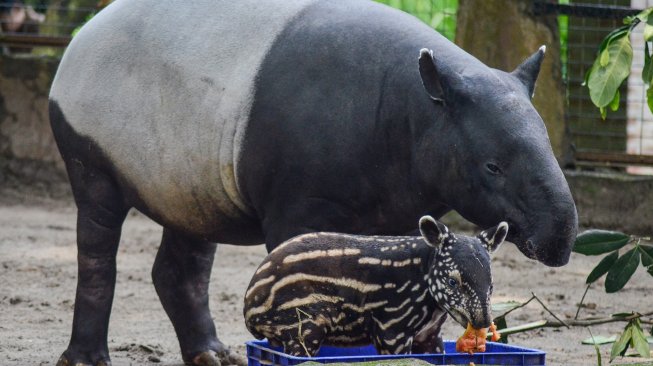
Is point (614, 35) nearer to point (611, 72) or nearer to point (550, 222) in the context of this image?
point (611, 72)

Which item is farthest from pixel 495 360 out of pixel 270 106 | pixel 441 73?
pixel 270 106

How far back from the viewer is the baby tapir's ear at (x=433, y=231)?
363 centimetres

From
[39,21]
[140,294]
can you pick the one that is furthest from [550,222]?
[39,21]

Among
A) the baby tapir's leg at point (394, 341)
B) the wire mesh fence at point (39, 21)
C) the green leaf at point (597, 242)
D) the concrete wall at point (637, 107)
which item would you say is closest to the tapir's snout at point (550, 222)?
the baby tapir's leg at point (394, 341)

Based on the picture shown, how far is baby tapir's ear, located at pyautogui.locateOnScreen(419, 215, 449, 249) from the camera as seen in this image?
363cm

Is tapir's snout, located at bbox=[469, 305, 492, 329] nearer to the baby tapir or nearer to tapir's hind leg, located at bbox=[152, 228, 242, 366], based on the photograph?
the baby tapir

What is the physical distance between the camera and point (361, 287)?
3742 mm

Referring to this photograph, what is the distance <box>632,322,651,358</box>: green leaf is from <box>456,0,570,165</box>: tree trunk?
4.36 m

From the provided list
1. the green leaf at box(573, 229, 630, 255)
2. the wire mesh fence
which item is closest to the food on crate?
the green leaf at box(573, 229, 630, 255)

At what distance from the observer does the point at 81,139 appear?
198 inches

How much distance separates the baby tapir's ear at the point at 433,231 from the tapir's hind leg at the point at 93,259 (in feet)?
Result: 6.04

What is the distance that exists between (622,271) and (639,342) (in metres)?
0.45

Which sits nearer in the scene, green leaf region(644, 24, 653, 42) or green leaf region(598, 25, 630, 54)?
green leaf region(644, 24, 653, 42)

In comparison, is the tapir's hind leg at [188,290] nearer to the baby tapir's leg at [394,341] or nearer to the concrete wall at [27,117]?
the baby tapir's leg at [394,341]
